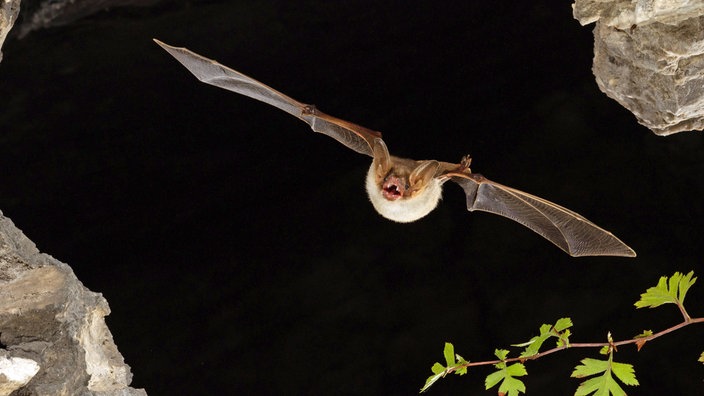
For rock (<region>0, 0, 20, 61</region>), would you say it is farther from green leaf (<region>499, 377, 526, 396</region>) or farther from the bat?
green leaf (<region>499, 377, 526, 396</region>)

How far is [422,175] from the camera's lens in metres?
2.45

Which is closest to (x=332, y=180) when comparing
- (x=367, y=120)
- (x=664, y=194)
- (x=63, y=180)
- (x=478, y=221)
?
(x=367, y=120)

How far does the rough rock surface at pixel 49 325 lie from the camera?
226 cm

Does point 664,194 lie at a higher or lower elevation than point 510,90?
lower

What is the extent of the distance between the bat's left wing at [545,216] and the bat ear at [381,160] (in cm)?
23

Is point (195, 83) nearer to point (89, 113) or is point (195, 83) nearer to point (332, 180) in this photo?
point (89, 113)

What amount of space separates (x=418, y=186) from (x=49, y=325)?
115cm

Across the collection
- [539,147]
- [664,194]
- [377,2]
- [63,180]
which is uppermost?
[377,2]

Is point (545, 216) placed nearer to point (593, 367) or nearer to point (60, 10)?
→ point (593, 367)

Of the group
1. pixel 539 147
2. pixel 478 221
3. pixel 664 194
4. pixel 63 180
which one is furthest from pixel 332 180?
pixel 664 194

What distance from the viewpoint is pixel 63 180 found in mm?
3502

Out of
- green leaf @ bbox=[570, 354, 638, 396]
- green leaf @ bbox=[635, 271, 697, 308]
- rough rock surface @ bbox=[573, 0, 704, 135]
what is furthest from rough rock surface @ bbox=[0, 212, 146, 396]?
rough rock surface @ bbox=[573, 0, 704, 135]

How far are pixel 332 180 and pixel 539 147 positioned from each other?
0.91 meters

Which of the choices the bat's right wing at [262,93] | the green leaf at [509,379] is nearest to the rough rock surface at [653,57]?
the bat's right wing at [262,93]
